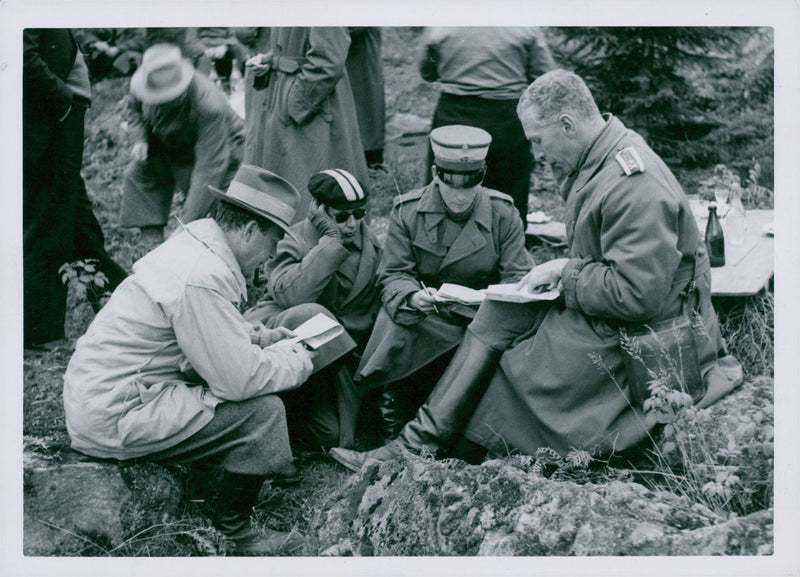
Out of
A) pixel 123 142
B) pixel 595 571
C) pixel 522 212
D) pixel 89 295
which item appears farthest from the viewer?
pixel 123 142

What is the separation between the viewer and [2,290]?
186 inches

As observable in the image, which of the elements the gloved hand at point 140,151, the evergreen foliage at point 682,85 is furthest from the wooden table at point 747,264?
the gloved hand at point 140,151

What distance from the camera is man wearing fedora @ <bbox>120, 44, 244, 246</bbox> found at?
655 cm

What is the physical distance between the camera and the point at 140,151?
677 cm

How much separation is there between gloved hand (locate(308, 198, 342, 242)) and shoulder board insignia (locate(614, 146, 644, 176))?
5.36 feet

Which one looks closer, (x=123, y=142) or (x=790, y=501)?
(x=790, y=501)

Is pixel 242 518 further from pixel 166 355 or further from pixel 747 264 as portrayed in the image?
pixel 747 264

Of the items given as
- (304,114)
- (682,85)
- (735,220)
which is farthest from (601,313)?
(682,85)

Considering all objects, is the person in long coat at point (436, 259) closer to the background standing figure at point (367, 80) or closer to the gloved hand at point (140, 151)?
the gloved hand at point (140, 151)

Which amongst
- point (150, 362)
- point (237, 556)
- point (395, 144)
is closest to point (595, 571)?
point (237, 556)

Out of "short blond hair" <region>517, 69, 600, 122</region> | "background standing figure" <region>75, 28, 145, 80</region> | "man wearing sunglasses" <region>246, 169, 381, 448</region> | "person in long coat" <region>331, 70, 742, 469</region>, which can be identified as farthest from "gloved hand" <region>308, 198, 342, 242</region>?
"background standing figure" <region>75, 28, 145, 80</region>

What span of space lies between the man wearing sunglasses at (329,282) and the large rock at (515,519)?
0.85m

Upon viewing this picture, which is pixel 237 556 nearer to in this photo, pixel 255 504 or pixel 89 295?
pixel 255 504

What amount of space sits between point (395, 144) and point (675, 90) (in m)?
2.82
